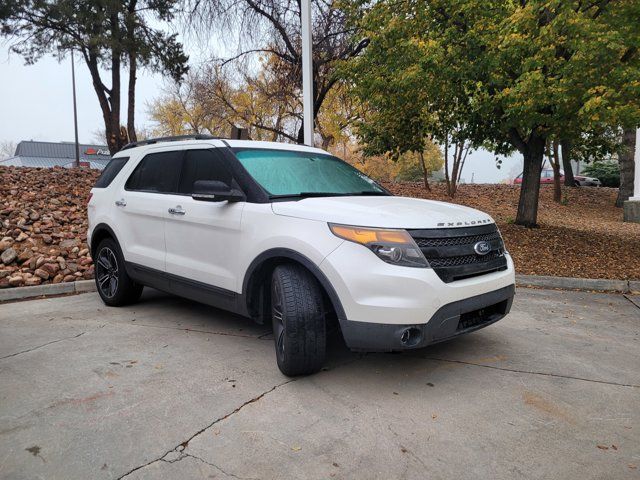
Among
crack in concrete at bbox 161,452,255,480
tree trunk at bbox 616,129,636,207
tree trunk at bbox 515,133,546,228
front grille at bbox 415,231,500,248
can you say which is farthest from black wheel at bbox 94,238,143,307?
tree trunk at bbox 616,129,636,207

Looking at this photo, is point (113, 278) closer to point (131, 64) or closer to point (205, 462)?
point (205, 462)

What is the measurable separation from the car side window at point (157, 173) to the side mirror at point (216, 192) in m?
0.91

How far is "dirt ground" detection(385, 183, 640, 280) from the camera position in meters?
7.61

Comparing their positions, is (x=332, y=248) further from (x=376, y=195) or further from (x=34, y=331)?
(x=34, y=331)

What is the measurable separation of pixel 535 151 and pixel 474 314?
26.5ft

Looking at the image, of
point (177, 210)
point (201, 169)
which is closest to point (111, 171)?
point (177, 210)

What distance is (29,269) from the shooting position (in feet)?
22.1

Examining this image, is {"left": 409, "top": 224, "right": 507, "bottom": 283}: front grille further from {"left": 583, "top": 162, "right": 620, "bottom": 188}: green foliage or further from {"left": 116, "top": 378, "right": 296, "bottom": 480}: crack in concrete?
{"left": 583, "top": 162, "right": 620, "bottom": 188}: green foliage

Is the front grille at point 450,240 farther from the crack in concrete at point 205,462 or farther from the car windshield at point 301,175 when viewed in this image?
the crack in concrete at point 205,462

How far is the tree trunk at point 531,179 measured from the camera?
33.5 ft

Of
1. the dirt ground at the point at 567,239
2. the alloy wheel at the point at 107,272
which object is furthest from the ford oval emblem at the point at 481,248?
the dirt ground at the point at 567,239

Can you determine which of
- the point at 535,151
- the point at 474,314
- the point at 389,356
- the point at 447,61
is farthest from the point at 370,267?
the point at 535,151

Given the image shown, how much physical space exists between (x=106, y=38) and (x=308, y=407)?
12.6m

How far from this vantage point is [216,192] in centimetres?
373
